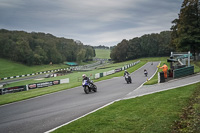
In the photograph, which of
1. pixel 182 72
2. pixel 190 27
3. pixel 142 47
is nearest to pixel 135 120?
pixel 182 72

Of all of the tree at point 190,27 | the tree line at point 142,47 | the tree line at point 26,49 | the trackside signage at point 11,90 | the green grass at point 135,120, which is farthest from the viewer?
the tree line at point 142,47

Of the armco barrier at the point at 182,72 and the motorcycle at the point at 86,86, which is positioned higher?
the armco barrier at the point at 182,72

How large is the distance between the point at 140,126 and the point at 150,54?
4275 inches

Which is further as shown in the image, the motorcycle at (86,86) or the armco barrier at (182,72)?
the armco barrier at (182,72)

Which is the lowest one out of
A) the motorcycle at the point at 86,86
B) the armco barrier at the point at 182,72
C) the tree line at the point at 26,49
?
the motorcycle at the point at 86,86

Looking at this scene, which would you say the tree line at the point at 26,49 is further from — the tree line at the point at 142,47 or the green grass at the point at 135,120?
the green grass at the point at 135,120

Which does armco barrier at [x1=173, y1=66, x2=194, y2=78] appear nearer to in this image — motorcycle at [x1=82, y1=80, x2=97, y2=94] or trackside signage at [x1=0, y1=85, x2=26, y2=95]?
motorcycle at [x1=82, y1=80, x2=97, y2=94]

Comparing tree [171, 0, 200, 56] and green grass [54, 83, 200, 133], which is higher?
tree [171, 0, 200, 56]

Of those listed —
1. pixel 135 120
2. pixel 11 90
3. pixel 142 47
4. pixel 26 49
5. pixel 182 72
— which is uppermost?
pixel 142 47

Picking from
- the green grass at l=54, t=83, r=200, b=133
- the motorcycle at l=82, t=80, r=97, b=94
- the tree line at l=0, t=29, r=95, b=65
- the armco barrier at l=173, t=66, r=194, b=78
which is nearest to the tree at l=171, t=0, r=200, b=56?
the armco barrier at l=173, t=66, r=194, b=78

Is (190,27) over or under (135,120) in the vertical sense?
over

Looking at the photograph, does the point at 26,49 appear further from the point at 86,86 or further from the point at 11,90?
the point at 86,86

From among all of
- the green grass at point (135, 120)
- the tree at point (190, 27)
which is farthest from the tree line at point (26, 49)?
the green grass at point (135, 120)

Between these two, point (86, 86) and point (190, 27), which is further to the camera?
point (190, 27)
